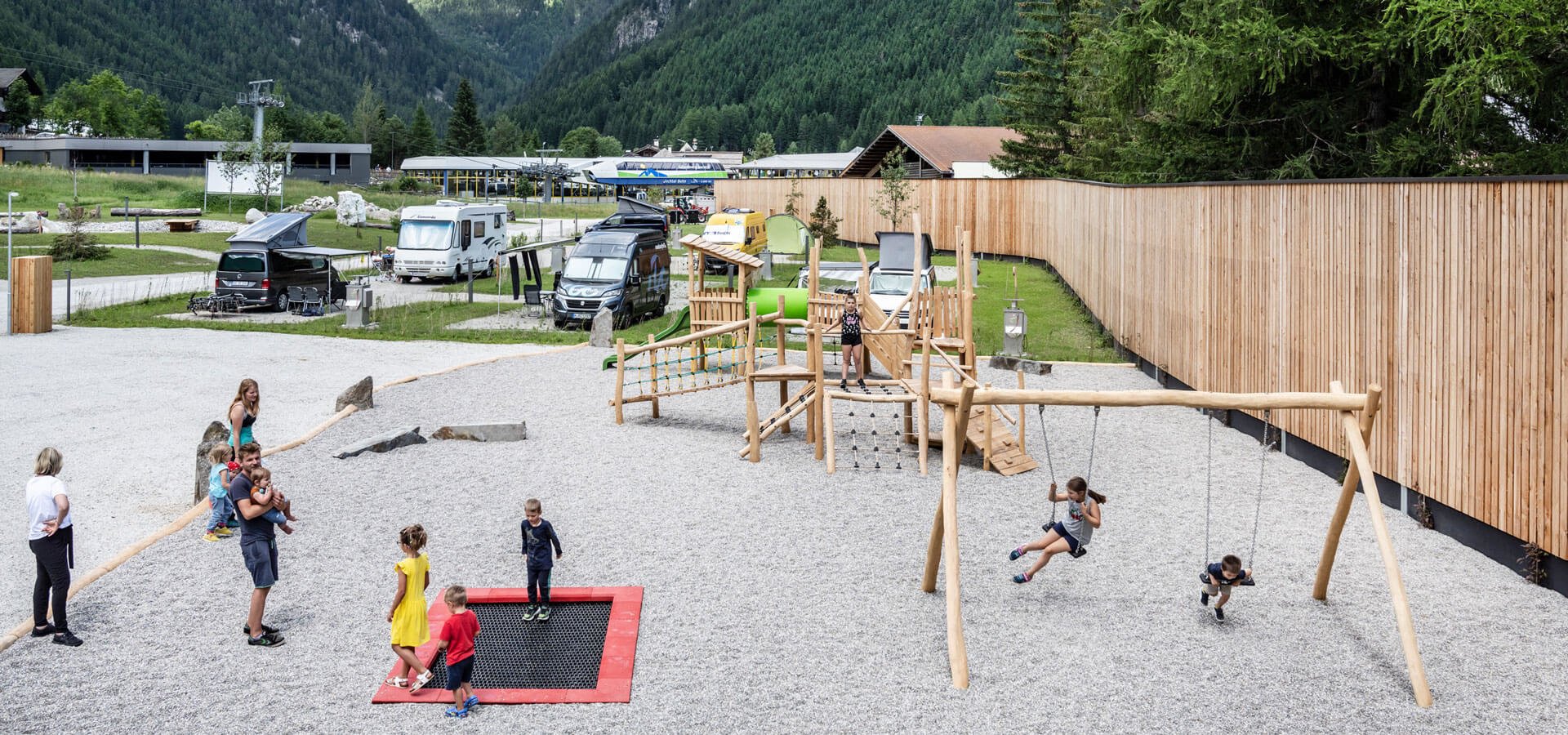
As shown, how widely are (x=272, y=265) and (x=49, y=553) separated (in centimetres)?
2139

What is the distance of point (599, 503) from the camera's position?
12.1 m

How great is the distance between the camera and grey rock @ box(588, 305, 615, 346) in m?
22.9

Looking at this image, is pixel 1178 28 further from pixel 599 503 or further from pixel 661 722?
pixel 661 722

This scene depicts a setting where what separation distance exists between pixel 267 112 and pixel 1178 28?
428 ft

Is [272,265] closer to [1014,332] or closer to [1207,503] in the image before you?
[1014,332]

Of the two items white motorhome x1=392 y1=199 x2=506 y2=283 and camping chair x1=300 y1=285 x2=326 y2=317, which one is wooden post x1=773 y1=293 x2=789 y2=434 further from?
white motorhome x1=392 y1=199 x2=506 y2=283

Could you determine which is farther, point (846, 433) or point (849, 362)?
point (849, 362)

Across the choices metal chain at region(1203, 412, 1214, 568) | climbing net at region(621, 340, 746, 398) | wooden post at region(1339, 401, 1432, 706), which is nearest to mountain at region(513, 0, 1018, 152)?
climbing net at region(621, 340, 746, 398)

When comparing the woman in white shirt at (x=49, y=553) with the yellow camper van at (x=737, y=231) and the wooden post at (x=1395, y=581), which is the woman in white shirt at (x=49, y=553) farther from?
the yellow camper van at (x=737, y=231)

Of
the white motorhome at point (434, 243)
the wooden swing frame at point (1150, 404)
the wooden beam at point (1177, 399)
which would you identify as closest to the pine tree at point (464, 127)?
the white motorhome at point (434, 243)

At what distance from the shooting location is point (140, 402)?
17359 millimetres

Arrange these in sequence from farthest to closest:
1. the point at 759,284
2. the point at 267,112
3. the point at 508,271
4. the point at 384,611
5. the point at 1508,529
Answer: the point at 267,112
the point at 508,271
the point at 759,284
the point at 1508,529
the point at 384,611

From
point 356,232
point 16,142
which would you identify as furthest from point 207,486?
point 16,142

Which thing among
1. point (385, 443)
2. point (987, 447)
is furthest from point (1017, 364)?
point (385, 443)
